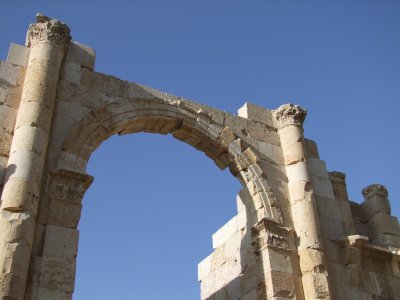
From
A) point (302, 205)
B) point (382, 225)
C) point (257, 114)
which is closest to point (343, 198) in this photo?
point (382, 225)

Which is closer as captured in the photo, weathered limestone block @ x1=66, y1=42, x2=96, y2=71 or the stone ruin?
the stone ruin

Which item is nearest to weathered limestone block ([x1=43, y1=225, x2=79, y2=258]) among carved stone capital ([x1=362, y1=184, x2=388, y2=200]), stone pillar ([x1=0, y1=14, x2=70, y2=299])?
stone pillar ([x1=0, y1=14, x2=70, y2=299])

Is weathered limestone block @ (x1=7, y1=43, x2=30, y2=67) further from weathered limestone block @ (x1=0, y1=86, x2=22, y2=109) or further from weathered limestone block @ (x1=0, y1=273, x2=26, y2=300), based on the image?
weathered limestone block @ (x1=0, y1=273, x2=26, y2=300)

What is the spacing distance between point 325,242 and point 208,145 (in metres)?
2.88

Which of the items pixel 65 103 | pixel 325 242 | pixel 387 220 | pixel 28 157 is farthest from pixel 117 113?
pixel 387 220

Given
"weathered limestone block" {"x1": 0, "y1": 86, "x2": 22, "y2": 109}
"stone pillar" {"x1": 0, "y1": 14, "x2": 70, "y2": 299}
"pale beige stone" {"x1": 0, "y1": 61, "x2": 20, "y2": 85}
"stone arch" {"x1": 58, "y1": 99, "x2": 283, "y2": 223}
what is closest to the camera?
"stone pillar" {"x1": 0, "y1": 14, "x2": 70, "y2": 299}

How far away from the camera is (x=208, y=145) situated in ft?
35.1

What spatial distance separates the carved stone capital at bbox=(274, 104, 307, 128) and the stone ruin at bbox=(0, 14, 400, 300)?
0.10ft

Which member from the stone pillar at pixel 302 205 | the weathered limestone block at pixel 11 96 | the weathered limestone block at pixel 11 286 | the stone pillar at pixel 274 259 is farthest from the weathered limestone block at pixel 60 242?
the stone pillar at pixel 302 205

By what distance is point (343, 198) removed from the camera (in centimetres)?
1138

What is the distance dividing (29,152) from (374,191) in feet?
24.4

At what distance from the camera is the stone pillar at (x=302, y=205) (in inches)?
366

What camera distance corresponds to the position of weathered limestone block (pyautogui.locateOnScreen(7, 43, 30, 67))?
30.5 feet

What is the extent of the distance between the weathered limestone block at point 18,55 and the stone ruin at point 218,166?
0.8 inches
